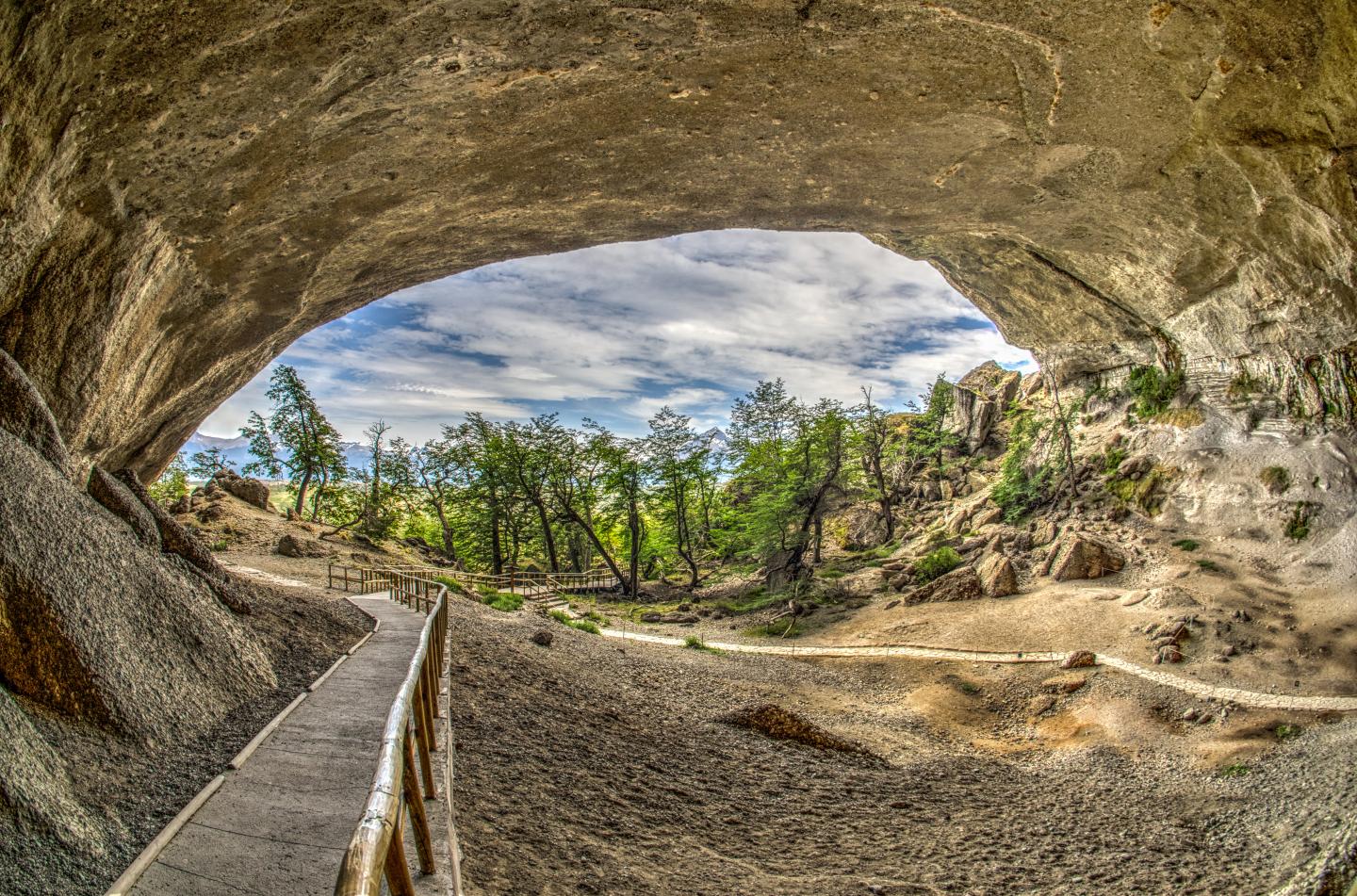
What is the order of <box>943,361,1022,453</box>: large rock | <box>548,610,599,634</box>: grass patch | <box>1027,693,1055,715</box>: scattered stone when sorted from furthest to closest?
<box>943,361,1022,453</box>: large rock
<box>548,610,599,634</box>: grass patch
<box>1027,693,1055,715</box>: scattered stone

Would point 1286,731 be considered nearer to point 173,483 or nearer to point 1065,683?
point 1065,683

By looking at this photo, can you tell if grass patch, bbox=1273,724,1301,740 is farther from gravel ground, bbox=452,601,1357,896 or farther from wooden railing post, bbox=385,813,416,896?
wooden railing post, bbox=385,813,416,896

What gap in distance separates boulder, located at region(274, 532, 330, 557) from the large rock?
33040 millimetres

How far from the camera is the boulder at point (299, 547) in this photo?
89.2ft

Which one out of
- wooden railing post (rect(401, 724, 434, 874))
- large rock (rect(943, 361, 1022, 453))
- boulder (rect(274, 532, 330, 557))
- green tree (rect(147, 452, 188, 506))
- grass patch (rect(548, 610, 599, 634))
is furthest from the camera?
large rock (rect(943, 361, 1022, 453))

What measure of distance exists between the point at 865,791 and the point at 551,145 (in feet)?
32.0

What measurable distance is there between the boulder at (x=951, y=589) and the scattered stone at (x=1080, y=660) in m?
5.81

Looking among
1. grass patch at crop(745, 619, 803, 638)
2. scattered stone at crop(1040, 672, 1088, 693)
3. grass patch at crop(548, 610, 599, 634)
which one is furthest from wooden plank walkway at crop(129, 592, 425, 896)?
grass patch at crop(745, 619, 803, 638)

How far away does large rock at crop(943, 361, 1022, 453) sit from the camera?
1430 inches

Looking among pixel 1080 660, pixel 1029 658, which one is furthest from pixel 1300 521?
pixel 1029 658

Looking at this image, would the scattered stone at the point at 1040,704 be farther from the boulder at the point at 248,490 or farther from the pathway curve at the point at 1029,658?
the boulder at the point at 248,490

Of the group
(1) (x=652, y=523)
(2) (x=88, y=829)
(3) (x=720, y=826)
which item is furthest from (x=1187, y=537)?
(1) (x=652, y=523)

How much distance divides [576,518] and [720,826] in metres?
30.6

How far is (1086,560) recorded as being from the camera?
781 inches
